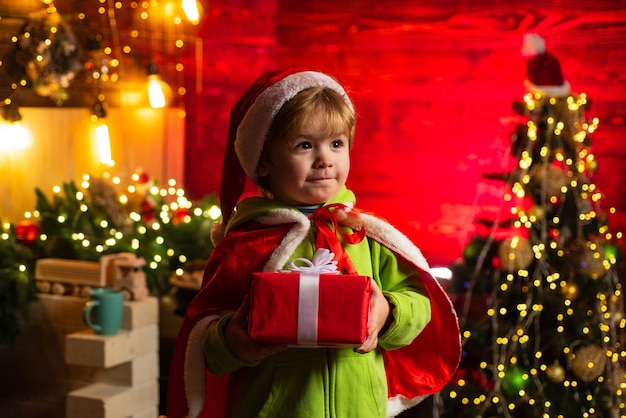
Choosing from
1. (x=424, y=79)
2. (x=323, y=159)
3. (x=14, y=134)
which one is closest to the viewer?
(x=323, y=159)

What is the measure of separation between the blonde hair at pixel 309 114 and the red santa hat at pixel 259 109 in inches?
0.4

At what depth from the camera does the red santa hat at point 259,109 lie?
1484 millimetres

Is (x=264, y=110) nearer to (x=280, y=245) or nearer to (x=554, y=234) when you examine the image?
(x=280, y=245)

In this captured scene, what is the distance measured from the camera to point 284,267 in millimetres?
1459

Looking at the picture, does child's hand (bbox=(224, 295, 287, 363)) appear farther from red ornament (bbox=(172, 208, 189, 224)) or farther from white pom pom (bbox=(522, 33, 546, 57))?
red ornament (bbox=(172, 208, 189, 224))

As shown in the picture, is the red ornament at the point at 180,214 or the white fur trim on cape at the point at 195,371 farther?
the red ornament at the point at 180,214

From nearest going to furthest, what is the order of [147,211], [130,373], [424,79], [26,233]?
1. [130,373]
2. [26,233]
3. [147,211]
4. [424,79]

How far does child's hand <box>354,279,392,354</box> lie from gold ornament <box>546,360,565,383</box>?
1716mm

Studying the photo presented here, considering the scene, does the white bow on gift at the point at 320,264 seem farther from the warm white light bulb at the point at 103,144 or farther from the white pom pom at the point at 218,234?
the warm white light bulb at the point at 103,144

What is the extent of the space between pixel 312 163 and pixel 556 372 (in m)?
1.80

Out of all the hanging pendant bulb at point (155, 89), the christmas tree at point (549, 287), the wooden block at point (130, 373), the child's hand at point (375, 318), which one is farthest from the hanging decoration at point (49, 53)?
the child's hand at point (375, 318)

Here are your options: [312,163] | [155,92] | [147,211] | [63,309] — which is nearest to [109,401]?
[63,309]

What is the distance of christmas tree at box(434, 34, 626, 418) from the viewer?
297 cm

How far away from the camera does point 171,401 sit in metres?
1.60
